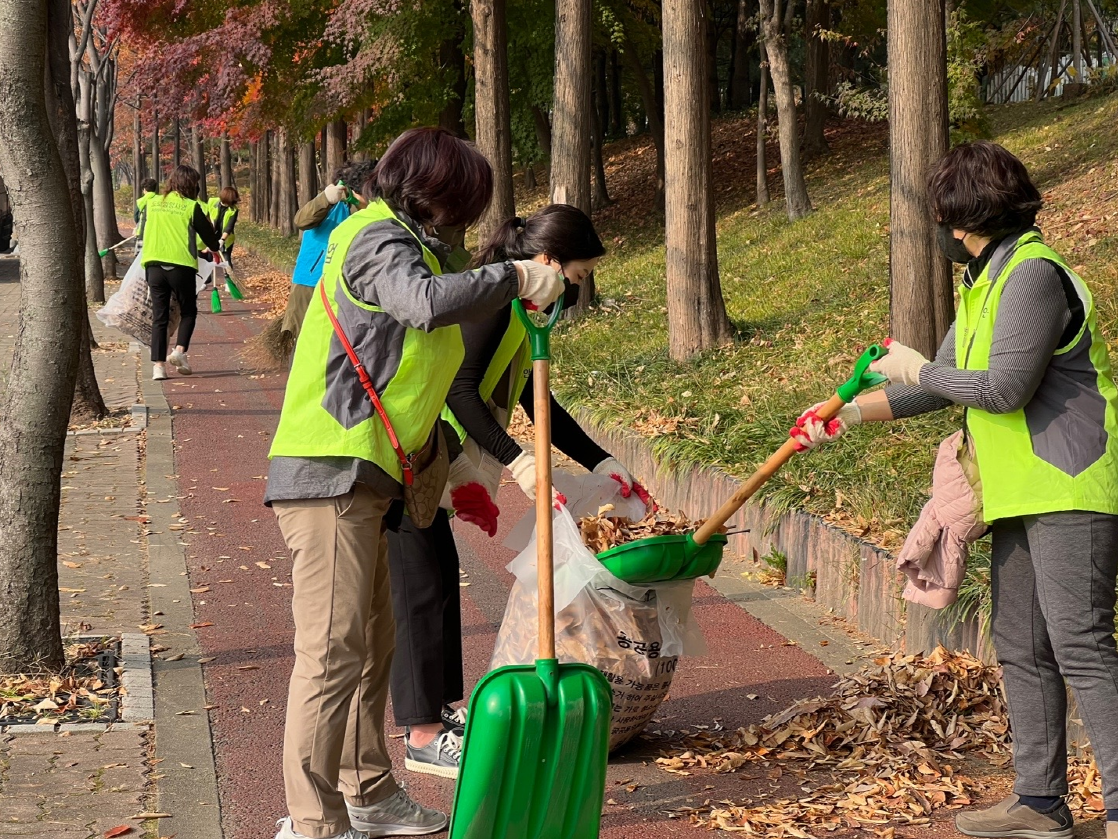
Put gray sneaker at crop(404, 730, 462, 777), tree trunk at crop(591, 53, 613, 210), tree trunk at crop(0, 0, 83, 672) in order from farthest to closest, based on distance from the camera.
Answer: tree trunk at crop(591, 53, 613, 210)
tree trunk at crop(0, 0, 83, 672)
gray sneaker at crop(404, 730, 462, 777)

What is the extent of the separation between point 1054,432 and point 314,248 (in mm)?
4605

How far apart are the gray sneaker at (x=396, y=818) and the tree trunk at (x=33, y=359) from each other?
1882 millimetres

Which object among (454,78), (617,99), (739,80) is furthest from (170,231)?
(617,99)

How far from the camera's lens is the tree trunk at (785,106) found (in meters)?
20.0

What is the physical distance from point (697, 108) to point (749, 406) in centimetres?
364

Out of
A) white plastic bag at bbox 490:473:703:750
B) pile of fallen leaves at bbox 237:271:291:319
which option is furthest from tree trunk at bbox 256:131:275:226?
white plastic bag at bbox 490:473:703:750

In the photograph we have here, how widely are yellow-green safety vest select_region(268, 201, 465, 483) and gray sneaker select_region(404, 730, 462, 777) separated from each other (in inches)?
53.5

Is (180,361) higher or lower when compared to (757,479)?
lower

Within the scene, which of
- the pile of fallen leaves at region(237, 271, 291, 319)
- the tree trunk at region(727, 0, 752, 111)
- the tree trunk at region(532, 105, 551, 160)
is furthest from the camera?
the tree trunk at region(727, 0, 752, 111)

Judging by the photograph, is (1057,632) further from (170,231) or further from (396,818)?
(170,231)

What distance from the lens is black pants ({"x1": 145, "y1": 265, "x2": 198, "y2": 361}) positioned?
13.4 meters

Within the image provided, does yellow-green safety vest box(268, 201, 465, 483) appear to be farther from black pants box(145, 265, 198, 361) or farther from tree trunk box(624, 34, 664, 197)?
tree trunk box(624, 34, 664, 197)

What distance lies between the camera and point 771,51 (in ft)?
66.5

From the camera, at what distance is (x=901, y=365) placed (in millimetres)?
3961
